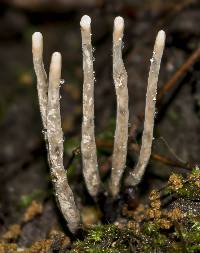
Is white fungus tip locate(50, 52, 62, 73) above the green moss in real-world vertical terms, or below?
above

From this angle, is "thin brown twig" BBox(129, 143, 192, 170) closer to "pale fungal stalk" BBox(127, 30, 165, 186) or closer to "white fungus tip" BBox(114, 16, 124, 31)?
"pale fungal stalk" BBox(127, 30, 165, 186)

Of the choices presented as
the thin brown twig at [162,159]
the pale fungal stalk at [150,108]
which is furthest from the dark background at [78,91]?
the pale fungal stalk at [150,108]

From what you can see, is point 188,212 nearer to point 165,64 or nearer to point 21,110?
point 165,64

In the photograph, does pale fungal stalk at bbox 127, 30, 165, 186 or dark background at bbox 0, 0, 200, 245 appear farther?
dark background at bbox 0, 0, 200, 245

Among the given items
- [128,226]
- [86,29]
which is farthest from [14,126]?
[86,29]

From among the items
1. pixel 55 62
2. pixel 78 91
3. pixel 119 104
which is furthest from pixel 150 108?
pixel 78 91

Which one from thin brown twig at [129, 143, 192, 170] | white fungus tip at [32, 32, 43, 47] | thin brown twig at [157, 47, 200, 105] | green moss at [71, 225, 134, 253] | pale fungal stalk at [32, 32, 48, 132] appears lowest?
green moss at [71, 225, 134, 253]

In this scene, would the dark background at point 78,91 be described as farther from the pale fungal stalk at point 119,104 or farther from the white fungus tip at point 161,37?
the white fungus tip at point 161,37

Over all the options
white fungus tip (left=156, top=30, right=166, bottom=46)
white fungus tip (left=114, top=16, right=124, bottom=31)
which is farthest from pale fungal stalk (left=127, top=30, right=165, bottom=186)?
white fungus tip (left=114, top=16, right=124, bottom=31)
